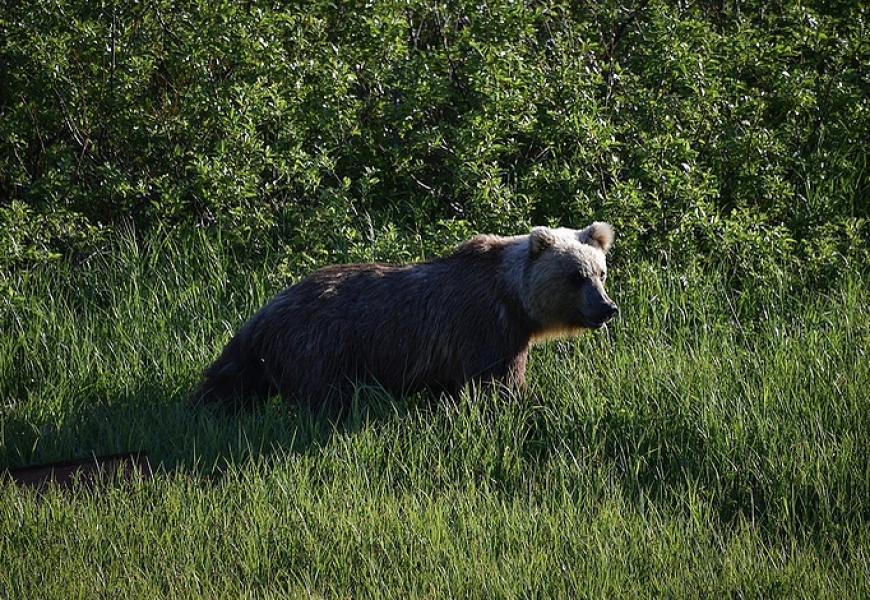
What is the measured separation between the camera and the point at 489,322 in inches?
285

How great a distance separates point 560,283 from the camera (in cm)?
719

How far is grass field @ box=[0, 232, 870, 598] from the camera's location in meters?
5.32

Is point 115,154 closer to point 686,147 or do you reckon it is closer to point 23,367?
point 23,367

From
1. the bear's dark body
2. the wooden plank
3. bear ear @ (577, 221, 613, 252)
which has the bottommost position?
the wooden plank

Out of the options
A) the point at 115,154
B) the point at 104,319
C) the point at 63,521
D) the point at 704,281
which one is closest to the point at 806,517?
the point at 704,281

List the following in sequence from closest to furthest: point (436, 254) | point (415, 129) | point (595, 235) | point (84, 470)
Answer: point (84, 470) → point (595, 235) → point (436, 254) → point (415, 129)

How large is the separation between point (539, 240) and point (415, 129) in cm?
313

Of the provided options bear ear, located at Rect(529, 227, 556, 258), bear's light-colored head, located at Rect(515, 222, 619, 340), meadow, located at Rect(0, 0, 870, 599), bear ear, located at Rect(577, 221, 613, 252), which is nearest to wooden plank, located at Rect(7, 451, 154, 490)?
meadow, located at Rect(0, 0, 870, 599)

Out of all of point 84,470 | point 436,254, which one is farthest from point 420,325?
point 84,470

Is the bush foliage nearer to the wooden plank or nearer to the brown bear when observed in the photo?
the brown bear

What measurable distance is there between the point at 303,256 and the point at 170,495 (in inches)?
125

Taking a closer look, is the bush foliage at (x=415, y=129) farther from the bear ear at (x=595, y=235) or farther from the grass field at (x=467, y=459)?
the bear ear at (x=595, y=235)

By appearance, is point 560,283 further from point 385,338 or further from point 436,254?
point 436,254

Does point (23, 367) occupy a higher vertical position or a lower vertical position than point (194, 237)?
lower
